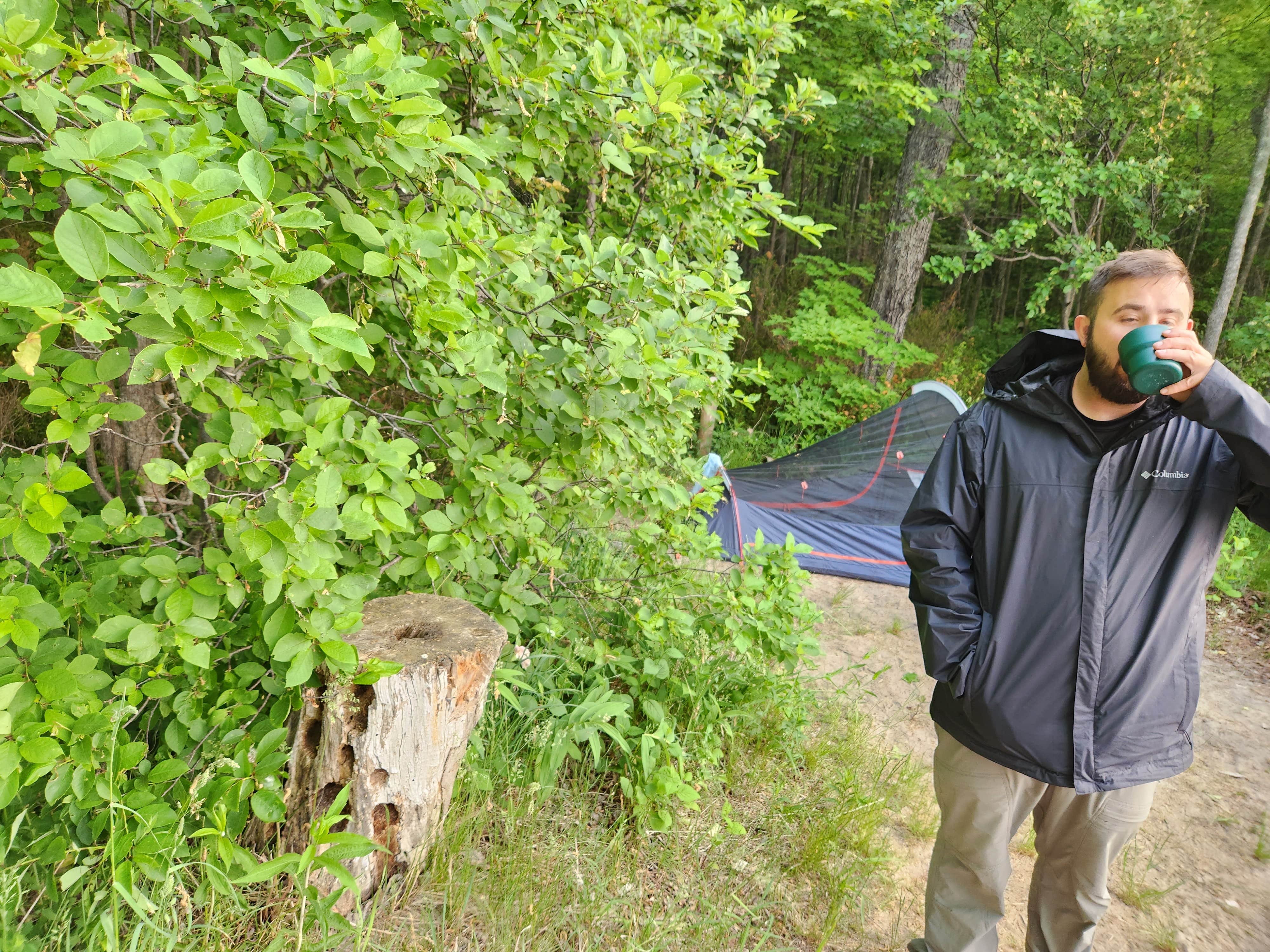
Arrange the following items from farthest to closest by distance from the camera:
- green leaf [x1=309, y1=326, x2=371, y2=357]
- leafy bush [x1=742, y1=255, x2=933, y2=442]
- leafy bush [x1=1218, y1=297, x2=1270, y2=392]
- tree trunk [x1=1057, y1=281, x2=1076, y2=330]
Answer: leafy bush [x1=742, y1=255, x2=933, y2=442] < leafy bush [x1=1218, y1=297, x2=1270, y2=392] < tree trunk [x1=1057, y1=281, x2=1076, y2=330] < green leaf [x1=309, y1=326, x2=371, y2=357]

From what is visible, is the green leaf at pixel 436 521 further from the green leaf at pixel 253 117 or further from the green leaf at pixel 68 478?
the green leaf at pixel 253 117

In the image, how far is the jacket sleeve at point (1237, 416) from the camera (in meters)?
1.54

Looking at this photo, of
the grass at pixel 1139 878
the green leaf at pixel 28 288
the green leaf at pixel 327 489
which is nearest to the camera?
the green leaf at pixel 28 288

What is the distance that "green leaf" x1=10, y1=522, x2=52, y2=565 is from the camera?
1.29 m

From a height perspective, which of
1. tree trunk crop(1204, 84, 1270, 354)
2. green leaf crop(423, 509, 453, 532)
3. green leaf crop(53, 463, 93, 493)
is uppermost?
tree trunk crop(1204, 84, 1270, 354)

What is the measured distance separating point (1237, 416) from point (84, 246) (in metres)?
2.20

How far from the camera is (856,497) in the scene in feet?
19.3

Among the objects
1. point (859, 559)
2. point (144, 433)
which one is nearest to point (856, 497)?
point (859, 559)

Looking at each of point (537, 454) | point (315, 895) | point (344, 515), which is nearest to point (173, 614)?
point (344, 515)

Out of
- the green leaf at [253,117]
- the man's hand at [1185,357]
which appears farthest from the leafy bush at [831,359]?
the green leaf at [253,117]

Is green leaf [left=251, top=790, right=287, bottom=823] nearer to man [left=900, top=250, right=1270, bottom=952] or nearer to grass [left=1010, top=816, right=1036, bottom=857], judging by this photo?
man [left=900, top=250, right=1270, bottom=952]

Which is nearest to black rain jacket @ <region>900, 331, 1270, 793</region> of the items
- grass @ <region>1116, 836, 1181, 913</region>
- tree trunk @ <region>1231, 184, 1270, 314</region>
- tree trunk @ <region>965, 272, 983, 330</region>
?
grass @ <region>1116, 836, 1181, 913</region>

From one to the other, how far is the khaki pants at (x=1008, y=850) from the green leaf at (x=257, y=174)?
2088 millimetres

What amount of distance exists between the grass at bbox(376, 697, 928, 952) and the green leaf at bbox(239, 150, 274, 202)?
1569 mm
